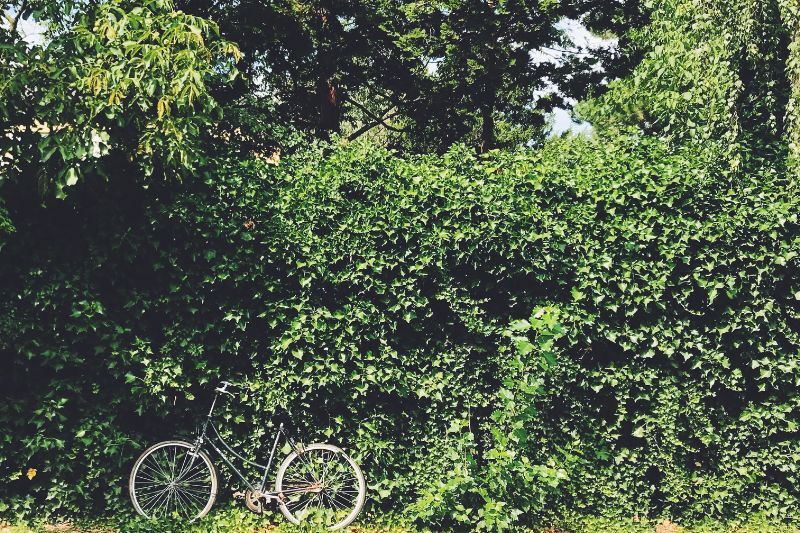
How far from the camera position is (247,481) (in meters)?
5.57

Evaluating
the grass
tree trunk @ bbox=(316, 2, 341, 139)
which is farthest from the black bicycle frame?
tree trunk @ bbox=(316, 2, 341, 139)

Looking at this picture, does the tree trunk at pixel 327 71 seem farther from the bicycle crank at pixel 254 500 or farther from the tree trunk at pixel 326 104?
the bicycle crank at pixel 254 500

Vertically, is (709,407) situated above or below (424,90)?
below

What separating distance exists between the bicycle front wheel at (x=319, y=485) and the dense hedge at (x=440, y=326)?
20 cm

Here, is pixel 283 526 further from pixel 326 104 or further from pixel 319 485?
pixel 326 104

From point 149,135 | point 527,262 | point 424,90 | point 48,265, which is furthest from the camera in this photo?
point 424,90

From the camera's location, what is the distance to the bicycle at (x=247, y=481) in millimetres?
5445

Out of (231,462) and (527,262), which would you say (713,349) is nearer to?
(527,262)

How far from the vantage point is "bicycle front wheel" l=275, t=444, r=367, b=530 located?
550 cm

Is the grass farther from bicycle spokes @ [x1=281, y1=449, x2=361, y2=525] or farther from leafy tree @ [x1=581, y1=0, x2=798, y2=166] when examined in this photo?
leafy tree @ [x1=581, y1=0, x2=798, y2=166]

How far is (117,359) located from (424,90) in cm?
1341

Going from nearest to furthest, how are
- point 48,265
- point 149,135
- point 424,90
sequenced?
point 149,135
point 48,265
point 424,90

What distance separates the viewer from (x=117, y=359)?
5.28 metres

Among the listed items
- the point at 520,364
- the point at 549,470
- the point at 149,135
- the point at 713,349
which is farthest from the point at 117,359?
the point at 713,349
